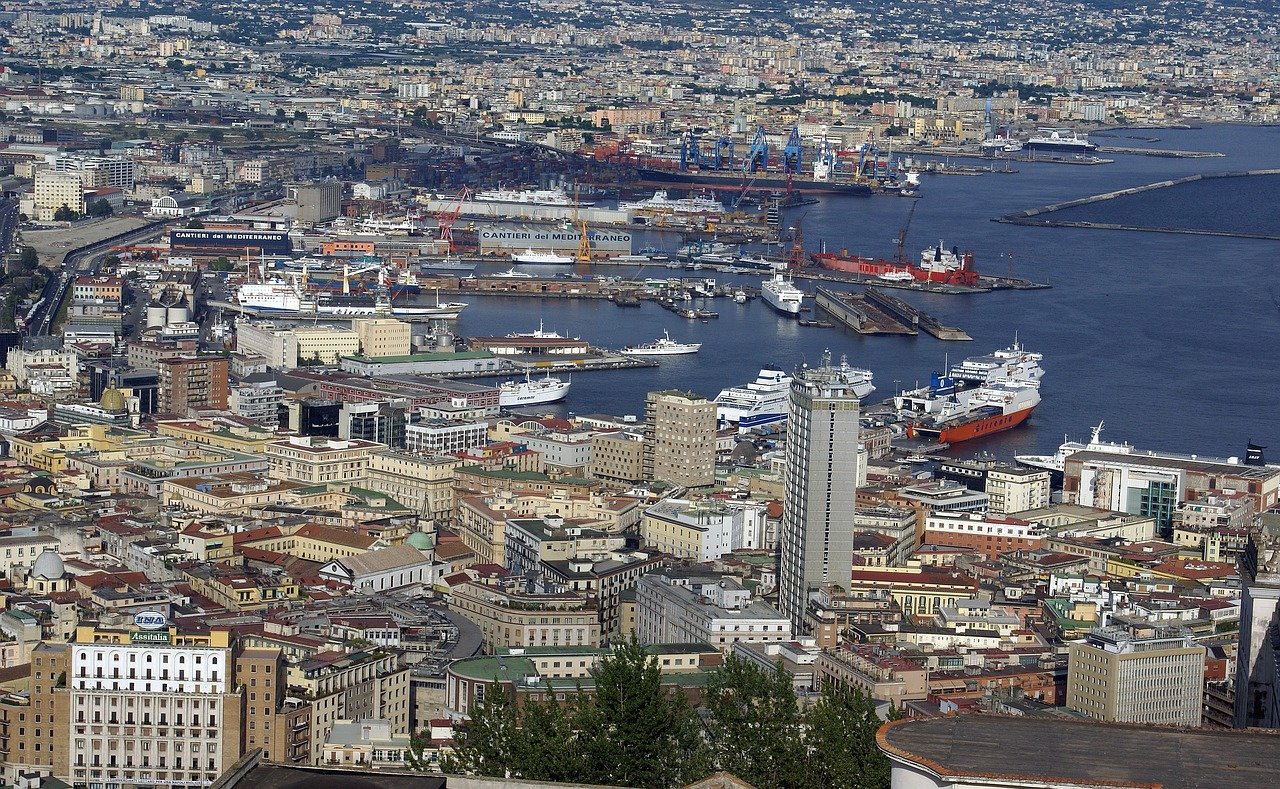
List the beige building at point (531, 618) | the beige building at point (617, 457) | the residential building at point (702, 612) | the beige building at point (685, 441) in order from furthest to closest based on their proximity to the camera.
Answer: the beige building at point (617, 457), the beige building at point (685, 441), the beige building at point (531, 618), the residential building at point (702, 612)

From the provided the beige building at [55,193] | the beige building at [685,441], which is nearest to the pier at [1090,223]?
the beige building at [55,193]

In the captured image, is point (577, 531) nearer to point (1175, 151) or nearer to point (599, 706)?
point (599, 706)

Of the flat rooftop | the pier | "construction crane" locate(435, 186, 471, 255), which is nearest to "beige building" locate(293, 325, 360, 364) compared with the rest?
"construction crane" locate(435, 186, 471, 255)

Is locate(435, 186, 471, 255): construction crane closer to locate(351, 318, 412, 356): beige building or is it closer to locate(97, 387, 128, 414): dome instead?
locate(351, 318, 412, 356): beige building

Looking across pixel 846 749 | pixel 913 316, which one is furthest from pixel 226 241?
pixel 846 749

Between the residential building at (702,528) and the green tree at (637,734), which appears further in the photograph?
the residential building at (702,528)

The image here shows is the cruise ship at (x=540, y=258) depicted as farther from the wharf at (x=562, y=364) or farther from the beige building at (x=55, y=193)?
the wharf at (x=562, y=364)
